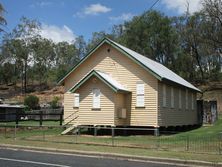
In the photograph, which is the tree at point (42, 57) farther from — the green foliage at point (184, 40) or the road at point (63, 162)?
the road at point (63, 162)

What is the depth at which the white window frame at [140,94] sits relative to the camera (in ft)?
106

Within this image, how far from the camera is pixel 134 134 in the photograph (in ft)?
106

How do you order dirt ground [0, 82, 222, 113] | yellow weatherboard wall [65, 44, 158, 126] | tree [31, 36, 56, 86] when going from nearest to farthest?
yellow weatherboard wall [65, 44, 158, 126] → dirt ground [0, 82, 222, 113] → tree [31, 36, 56, 86]

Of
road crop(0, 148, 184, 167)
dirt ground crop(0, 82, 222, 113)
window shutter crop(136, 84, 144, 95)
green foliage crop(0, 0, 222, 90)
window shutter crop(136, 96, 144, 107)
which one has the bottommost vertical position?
road crop(0, 148, 184, 167)

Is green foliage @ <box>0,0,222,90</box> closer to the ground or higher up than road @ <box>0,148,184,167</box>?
higher up

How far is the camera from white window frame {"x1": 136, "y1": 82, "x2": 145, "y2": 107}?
32.3 meters

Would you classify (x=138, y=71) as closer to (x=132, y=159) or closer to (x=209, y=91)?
(x=132, y=159)

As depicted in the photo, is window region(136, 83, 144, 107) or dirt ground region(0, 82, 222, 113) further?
dirt ground region(0, 82, 222, 113)

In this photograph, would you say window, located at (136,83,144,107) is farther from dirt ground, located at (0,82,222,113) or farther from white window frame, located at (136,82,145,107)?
dirt ground, located at (0,82,222,113)

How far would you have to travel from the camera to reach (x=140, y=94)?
106ft

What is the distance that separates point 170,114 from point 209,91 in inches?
1382

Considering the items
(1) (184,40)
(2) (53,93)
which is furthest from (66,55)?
(1) (184,40)

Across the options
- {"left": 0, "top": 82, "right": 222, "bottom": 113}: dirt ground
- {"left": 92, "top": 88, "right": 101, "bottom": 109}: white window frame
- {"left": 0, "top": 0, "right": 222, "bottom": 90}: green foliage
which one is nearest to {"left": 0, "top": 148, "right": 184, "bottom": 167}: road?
{"left": 92, "top": 88, "right": 101, "bottom": 109}: white window frame

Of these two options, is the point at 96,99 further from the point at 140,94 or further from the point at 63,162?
the point at 63,162
